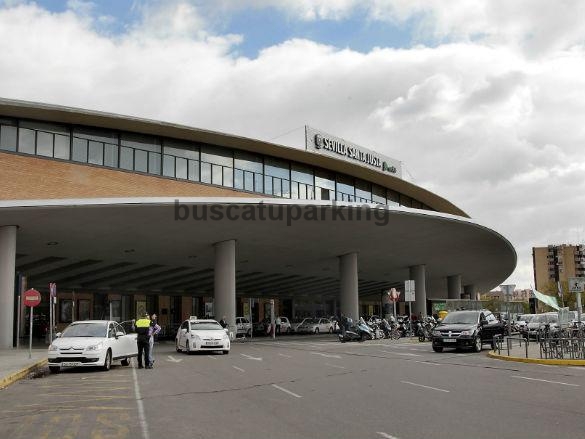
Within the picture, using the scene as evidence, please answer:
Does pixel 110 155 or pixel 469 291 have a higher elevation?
pixel 110 155

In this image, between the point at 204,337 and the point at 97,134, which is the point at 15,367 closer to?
the point at 204,337

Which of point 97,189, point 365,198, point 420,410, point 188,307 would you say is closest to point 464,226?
point 365,198

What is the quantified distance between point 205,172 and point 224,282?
25.9 ft

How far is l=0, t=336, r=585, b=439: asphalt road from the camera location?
824 centimetres

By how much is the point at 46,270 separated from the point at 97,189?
11873mm

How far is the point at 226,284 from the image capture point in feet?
121

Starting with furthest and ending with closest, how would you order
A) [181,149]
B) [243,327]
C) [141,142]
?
[243,327], [181,149], [141,142]

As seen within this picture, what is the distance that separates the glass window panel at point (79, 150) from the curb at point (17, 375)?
57.0ft

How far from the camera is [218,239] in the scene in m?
37.2

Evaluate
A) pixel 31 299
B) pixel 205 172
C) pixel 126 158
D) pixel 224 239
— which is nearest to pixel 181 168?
pixel 205 172

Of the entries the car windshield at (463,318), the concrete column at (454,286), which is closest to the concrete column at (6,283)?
the car windshield at (463,318)

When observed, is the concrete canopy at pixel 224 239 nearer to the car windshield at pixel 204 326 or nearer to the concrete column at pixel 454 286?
the concrete column at pixel 454 286

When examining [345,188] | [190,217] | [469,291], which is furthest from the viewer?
[469,291]

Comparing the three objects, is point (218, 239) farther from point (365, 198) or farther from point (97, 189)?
point (365, 198)
